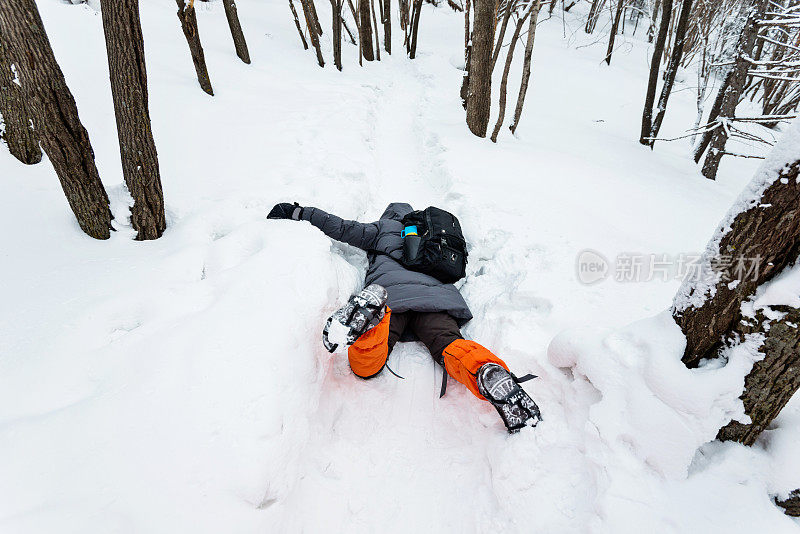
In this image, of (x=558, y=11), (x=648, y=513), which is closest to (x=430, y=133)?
(x=648, y=513)

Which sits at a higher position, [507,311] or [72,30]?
[72,30]

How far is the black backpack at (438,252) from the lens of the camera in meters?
2.79

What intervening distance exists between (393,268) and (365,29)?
1204 centimetres

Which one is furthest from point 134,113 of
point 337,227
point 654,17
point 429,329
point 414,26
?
point 654,17

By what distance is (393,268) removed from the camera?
2.86 m

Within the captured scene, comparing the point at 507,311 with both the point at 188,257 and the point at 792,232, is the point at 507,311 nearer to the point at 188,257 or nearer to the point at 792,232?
the point at 792,232

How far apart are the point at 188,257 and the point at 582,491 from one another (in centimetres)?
287

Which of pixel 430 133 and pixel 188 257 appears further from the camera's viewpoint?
pixel 430 133

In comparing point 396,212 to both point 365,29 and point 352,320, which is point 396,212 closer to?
point 352,320

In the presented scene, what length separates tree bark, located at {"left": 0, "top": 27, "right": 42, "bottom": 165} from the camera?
3061mm

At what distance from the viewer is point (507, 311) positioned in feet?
8.95

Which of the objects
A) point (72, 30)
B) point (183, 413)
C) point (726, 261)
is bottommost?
point (183, 413)

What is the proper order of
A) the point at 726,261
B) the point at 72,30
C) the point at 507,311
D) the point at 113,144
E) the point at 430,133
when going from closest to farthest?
the point at 726,261 → the point at 507,311 → the point at 113,144 → the point at 72,30 → the point at 430,133

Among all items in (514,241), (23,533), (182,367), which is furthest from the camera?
(514,241)
